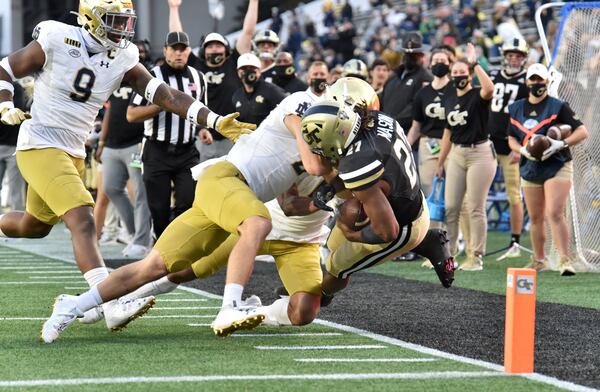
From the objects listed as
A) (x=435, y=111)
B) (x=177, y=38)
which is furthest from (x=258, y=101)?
(x=435, y=111)

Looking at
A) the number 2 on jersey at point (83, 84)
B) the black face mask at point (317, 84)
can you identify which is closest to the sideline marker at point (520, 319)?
the number 2 on jersey at point (83, 84)

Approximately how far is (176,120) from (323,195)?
4.14 metres

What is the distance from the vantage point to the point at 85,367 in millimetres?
4688

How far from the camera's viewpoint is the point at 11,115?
558 centimetres

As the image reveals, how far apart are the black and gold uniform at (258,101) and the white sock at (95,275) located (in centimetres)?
456

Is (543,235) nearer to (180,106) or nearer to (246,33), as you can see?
(246,33)

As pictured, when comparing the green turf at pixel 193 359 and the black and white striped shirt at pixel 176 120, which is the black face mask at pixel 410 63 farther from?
the green turf at pixel 193 359

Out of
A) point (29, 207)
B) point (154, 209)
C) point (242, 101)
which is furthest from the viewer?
point (242, 101)

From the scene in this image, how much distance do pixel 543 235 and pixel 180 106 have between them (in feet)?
14.2

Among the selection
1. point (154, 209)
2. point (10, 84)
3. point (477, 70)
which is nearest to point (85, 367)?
point (10, 84)

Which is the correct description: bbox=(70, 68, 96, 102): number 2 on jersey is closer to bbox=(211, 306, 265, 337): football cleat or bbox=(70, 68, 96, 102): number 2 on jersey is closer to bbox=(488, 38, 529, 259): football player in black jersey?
bbox=(211, 306, 265, 337): football cleat

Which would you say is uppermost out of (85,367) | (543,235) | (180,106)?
(180,106)

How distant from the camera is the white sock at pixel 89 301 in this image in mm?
5465

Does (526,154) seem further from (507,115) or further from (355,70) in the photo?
(355,70)
